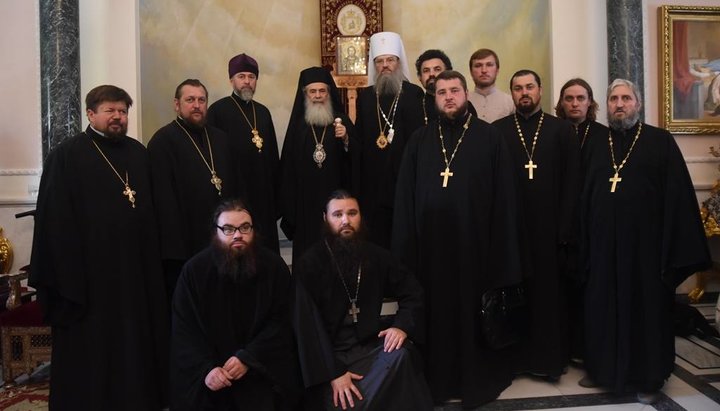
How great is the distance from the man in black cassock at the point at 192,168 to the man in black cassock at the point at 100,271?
26cm

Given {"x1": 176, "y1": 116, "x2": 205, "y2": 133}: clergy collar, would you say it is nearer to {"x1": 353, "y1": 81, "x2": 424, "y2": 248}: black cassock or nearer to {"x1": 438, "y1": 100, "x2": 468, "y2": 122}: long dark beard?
{"x1": 353, "y1": 81, "x2": 424, "y2": 248}: black cassock

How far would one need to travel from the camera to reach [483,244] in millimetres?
4410

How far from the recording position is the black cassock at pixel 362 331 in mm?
3627

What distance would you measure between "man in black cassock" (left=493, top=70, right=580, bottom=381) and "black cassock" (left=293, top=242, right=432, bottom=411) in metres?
1.12

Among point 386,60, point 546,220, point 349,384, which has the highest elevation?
point 386,60

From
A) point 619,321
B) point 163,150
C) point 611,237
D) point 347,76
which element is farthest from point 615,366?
point 347,76

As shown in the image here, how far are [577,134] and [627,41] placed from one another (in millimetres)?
2260

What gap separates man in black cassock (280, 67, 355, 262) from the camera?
5379mm

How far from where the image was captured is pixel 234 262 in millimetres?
3711

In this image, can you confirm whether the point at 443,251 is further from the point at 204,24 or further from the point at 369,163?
the point at 204,24

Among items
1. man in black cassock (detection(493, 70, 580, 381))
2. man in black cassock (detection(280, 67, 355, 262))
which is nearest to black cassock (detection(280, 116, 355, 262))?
man in black cassock (detection(280, 67, 355, 262))

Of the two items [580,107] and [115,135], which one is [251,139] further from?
[580,107]

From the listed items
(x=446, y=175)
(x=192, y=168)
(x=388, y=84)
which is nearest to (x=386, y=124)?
(x=388, y=84)

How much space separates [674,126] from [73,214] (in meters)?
5.86
